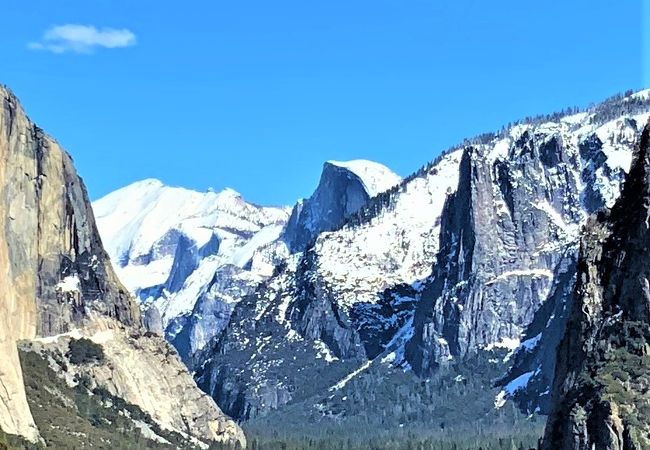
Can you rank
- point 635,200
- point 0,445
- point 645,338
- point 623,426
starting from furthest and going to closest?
point 635,200, point 645,338, point 623,426, point 0,445

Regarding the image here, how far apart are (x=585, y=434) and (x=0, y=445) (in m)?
58.2

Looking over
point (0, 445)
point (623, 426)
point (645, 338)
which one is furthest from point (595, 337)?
point (0, 445)

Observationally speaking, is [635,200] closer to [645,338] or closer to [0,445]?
[645,338]

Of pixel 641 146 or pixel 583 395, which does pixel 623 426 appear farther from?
pixel 641 146

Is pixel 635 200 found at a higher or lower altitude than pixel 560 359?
higher

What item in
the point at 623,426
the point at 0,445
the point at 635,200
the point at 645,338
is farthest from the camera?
the point at 635,200

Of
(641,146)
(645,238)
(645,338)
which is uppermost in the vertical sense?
(641,146)

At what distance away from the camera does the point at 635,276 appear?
166125 millimetres

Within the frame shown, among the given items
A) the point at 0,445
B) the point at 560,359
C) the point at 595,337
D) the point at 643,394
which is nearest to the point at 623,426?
the point at 643,394

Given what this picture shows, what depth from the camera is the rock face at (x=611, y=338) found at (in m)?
154

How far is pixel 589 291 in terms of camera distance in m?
174

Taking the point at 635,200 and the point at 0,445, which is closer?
the point at 0,445

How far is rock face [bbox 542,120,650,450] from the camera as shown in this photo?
154 m

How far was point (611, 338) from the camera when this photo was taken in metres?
164
